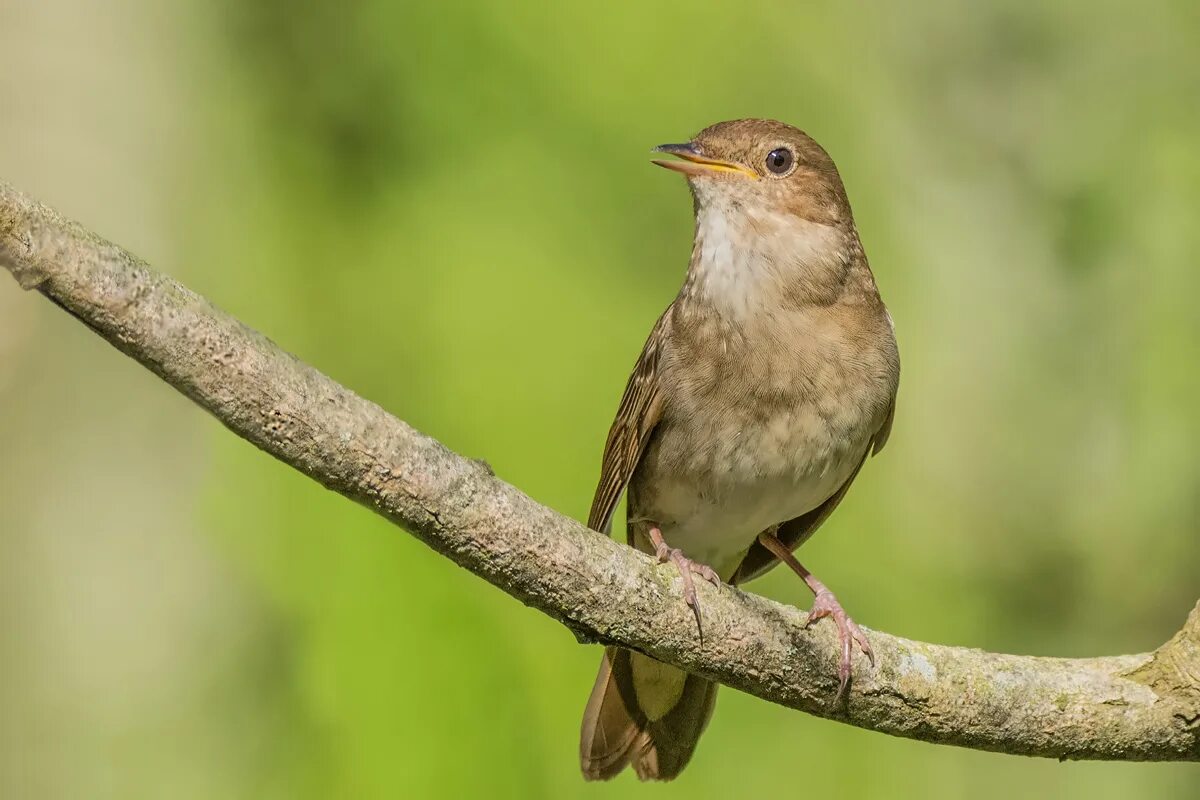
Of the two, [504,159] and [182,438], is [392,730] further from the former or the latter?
[504,159]

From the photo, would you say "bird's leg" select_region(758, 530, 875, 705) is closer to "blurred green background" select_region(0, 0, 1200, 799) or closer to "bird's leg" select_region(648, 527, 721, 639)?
"bird's leg" select_region(648, 527, 721, 639)

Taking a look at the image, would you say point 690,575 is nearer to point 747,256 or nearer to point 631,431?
point 631,431

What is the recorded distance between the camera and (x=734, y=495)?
441cm

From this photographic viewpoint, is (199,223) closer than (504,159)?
Yes

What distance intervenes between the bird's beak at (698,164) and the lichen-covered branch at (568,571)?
4.42 ft

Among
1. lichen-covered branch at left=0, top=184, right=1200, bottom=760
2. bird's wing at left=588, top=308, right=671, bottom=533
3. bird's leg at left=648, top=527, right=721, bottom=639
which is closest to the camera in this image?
lichen-covered branch at left=0, top=184, right=1200, bottom=760

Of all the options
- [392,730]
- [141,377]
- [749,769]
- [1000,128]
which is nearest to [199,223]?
[141,377]

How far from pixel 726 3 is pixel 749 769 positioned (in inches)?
140

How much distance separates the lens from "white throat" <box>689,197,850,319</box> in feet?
13.9

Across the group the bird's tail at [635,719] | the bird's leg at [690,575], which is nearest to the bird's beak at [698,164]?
the bird's leg at [690,575]

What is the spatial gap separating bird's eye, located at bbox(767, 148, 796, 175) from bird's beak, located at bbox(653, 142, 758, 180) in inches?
2.6

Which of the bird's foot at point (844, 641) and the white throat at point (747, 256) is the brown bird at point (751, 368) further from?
the bird's foot at point (844, 641)

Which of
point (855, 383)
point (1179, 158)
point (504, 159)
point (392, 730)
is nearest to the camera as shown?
point (855, 383)

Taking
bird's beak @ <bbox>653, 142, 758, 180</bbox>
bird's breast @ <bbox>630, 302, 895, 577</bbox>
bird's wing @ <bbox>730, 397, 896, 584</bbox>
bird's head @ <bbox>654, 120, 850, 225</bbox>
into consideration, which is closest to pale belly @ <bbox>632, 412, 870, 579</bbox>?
bird's breast @ <bbox>630, 302, 895, 577</bbox>
